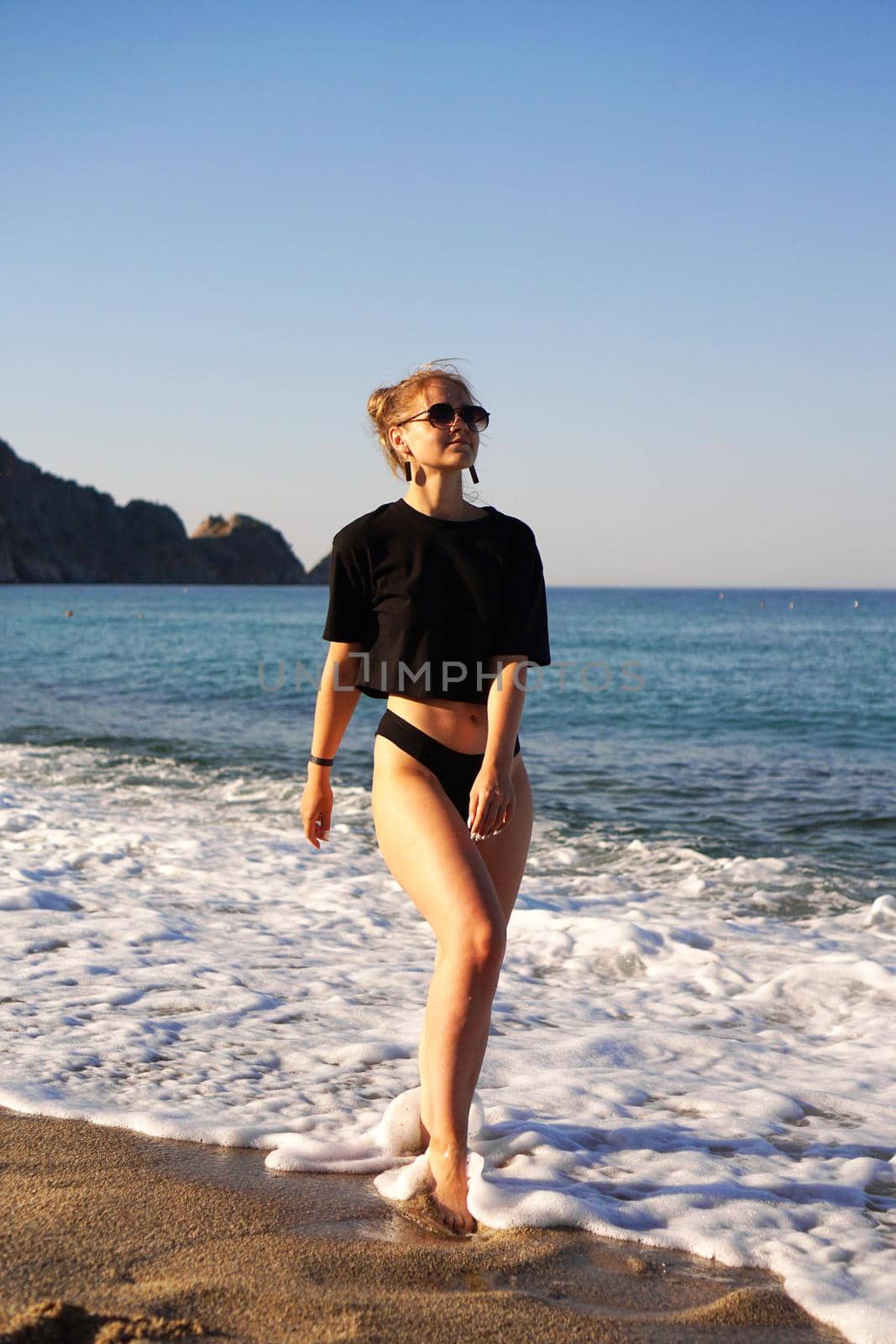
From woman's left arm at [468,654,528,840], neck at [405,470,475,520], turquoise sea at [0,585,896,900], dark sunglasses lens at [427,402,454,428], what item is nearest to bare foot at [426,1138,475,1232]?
woman's left arm at [468,654,528,840]

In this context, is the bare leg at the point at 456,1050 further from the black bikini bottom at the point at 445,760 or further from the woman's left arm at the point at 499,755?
the black bikini bottom at the point at 445,760

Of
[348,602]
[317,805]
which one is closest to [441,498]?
[348,602]

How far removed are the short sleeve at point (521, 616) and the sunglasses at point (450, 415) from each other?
1.24ft

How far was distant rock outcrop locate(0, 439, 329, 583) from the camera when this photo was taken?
16088 cm

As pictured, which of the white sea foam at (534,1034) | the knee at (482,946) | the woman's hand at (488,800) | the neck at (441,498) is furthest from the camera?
the white sea foam at (534,1034)

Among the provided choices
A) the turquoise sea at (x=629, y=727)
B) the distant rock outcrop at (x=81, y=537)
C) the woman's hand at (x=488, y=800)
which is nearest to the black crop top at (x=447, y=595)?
the woman's hand at (x=488, y=800)

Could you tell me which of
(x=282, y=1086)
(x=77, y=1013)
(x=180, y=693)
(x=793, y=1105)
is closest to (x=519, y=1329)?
(x=282, y=1086)

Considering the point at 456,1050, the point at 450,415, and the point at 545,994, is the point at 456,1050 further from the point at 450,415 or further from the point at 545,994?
the point at 545,994

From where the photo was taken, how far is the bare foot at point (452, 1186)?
2836 mm

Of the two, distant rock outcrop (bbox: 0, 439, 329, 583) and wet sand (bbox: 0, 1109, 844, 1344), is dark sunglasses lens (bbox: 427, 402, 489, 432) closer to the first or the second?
wet sand (bbox: 0, 1109, 844, 1344)

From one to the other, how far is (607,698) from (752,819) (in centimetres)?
1503

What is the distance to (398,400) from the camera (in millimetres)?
3180

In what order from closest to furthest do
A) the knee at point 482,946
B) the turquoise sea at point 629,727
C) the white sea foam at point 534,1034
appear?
the knee at point 482,946
the white sea foam at point 534,1034
the turquoise sea at point 629,727

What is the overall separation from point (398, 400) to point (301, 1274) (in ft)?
7.35
